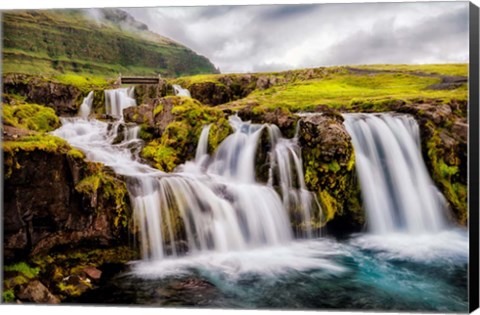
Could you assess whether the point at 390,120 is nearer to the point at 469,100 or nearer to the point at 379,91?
the point at 379,91

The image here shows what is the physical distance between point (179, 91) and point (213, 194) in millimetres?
1826

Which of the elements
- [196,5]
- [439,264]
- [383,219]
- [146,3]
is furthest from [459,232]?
[146,3]

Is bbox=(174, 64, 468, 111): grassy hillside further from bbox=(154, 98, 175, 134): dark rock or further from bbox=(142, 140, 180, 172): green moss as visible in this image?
bbox=(142, 140, 180, 172): green moss

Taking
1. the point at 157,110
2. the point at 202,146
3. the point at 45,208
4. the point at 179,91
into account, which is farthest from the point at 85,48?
the point at 45,208

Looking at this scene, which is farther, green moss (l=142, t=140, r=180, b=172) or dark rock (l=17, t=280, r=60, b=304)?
green moss (l=142, t=140, r=180, b=172)

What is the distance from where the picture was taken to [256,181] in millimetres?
9750

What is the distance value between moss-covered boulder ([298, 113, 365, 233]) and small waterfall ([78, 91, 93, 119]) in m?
3.39

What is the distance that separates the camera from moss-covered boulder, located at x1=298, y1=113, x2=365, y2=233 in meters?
9.56

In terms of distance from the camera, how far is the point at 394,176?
9.35 metres

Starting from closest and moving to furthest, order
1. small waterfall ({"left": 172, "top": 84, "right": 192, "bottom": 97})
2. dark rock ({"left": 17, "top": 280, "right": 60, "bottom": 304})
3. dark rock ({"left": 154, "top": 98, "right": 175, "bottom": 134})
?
1. dark rock ({"left": 17, "top": 280, "right": 60, "bottom": 304})
2. small waterfall ({"left": 172, "top": 84, "right": 192, "bottom": 97})
3. dark rock ({"left": 154, "top": 98, "right": 175, "bottom": 134})

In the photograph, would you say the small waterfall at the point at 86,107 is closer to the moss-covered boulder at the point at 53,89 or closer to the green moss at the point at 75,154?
the moss-covered boulder at the point at 53,89

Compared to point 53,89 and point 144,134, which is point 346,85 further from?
point 53,89

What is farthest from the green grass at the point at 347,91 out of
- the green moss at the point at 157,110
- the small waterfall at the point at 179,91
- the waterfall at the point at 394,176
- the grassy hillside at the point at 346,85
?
the green moss at the point at 157,110

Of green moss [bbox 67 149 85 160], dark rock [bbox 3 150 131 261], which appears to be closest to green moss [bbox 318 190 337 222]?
dark rock [bbox 3 150 131 261]
